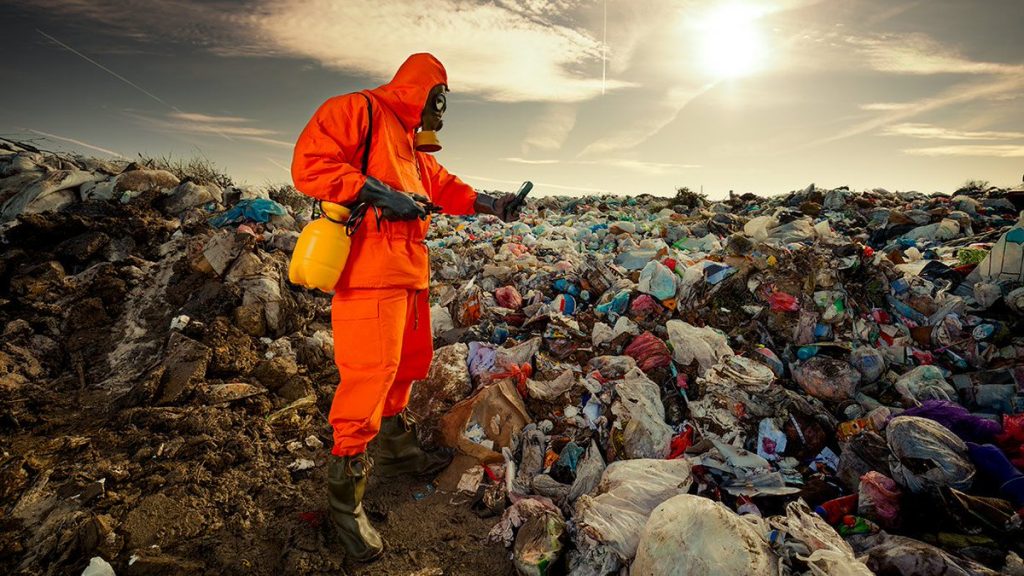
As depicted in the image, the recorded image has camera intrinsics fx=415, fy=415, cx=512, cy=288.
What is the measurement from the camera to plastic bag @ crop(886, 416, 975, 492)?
69.7 inches

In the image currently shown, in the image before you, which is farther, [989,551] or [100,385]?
[100,385]

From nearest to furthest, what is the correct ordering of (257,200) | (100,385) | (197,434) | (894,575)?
(894,575)
(197,434)
(100,385)
(257,200)

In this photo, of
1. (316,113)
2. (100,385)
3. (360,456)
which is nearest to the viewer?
(316,113)

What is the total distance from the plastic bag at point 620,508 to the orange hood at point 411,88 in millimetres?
1993

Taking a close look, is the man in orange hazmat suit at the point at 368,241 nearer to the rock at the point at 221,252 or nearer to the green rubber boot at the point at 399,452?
the green rubber boot at the point at 399,452

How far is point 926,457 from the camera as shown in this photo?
5.99 ft

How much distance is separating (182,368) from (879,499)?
4.06m

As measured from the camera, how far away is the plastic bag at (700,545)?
142 centimetres

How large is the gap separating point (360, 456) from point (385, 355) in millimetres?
522

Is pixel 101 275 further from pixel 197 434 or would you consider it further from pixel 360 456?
pixel 360 456

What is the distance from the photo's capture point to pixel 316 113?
174cm

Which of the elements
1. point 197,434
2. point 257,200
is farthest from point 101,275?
point 197,434

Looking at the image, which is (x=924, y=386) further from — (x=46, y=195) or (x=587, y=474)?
(x=46, y=195)

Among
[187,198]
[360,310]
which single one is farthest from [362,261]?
[187,198]
